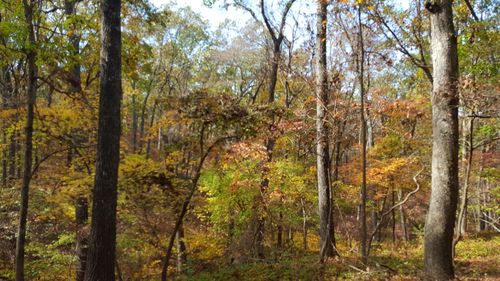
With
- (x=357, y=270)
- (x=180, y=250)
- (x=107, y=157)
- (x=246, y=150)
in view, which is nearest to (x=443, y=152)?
(x=357, y=270)

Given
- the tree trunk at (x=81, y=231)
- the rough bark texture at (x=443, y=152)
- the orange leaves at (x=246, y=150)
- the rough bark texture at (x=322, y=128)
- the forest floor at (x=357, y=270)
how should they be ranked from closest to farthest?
the rough bark texture at (x=443, y=152), the forest floor at (x=357, y=270), the tree trunk at (x=81, y=231), the rough bark texture at (x=322, y=128), the orange leaves at (x=246, y=150)

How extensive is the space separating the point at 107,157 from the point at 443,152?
4749mm

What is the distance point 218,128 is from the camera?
648 centimetres

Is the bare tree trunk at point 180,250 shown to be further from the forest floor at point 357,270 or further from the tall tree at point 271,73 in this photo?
the tall tree at point 271,73

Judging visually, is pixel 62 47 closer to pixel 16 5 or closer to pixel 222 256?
pixel 16 5

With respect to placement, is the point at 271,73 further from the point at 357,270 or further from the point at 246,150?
the point at 357,270

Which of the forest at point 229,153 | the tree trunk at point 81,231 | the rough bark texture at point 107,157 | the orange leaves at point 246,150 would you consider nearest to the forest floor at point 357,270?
the forest at point 229,153

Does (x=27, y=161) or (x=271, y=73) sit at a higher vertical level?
(x=271, y=73)

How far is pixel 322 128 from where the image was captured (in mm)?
7852

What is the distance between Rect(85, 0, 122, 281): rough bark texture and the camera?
4.72 m

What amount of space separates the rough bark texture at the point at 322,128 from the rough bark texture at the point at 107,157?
4.36 m

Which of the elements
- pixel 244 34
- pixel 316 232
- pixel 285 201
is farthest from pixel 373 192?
pixel 244 34

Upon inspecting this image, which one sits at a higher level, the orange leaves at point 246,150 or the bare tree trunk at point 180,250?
the orange leaves at point 246,150

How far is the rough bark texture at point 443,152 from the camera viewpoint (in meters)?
4.97
